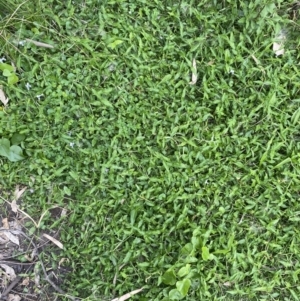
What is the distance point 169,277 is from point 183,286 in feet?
0.33

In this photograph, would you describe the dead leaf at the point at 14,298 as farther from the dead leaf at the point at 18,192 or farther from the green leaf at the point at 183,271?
the green leaf at the point at 183,271

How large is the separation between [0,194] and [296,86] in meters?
2.08

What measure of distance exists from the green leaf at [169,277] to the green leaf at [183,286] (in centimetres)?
5

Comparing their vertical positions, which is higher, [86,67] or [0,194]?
[86,67]

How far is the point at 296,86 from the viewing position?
2672 millimetres

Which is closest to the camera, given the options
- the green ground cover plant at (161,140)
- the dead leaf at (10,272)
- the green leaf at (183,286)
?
the green leaf at (183,286)

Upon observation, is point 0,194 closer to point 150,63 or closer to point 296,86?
point 150,63

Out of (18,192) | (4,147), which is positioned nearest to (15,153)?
(4,147)

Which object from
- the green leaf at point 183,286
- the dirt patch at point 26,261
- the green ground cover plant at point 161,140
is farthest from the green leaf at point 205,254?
the dirt patch at point 26,261

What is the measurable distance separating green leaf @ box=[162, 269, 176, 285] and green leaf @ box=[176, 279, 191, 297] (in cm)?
5

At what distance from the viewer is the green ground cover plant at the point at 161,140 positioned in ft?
8.48

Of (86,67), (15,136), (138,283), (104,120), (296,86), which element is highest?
(296,86)

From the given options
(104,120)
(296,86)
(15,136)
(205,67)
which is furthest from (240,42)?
(15,136)

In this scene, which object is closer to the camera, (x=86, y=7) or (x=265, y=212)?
(x=265, y=212)
